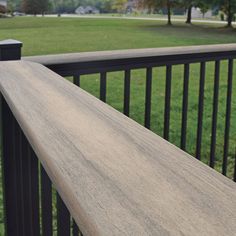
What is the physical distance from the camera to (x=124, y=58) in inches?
85.4

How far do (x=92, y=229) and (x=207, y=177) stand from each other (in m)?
0.19

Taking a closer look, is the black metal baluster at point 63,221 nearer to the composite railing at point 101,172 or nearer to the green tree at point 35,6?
the composite railing at point 101,172

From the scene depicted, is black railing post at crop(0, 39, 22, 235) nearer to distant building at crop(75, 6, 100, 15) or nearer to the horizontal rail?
the horizontal rail

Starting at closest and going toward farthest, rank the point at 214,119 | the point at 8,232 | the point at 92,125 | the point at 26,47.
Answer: the point at 92,125 → the point at 8,232 → the point at 214,119 → the point at 26,47

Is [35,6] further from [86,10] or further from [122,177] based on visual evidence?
[122,177]

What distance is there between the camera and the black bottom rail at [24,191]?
4.91 feet

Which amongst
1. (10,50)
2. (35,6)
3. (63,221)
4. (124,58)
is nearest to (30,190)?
(63,221)

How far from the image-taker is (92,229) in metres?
0.64

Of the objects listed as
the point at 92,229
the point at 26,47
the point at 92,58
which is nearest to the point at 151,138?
the point at 92,229

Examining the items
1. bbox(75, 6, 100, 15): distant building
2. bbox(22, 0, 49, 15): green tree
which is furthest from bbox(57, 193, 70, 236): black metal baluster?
bbox(75, 6, 100, 15): distant building

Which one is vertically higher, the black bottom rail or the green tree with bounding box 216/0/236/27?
the green tree with bounding box 216/0/236/27

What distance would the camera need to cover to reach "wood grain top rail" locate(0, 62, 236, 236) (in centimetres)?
63

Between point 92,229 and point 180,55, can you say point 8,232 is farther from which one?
point 92,229

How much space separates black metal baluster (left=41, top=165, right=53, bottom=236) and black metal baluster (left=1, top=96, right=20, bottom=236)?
0.30m
